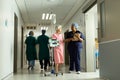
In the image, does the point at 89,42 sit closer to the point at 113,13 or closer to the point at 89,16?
the point at 89,16

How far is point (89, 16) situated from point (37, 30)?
384 inches

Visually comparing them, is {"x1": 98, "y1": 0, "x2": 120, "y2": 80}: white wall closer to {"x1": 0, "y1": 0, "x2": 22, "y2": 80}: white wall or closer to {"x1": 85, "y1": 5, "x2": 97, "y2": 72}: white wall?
{"x1": 0, "y1": 0, "x2": 22, "y2": 80}: white wall

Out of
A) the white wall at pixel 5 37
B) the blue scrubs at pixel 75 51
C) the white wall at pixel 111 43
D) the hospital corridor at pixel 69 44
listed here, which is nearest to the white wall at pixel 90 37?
the hospital corridor at pixel 69 44

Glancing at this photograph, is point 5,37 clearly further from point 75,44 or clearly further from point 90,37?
point 90,37

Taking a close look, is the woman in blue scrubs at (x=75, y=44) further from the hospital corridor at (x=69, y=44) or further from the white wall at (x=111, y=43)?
the white wall at (x=111, y=43)

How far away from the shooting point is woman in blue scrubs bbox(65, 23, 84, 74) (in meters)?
7.61

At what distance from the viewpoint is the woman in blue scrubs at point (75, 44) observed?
7613 mm

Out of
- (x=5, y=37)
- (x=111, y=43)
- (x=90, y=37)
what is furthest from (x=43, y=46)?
(x=111, y=43)

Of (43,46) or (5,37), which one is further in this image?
(43,46)

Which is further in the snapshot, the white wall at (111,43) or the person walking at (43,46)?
the person walking at (43,46)

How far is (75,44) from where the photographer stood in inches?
303

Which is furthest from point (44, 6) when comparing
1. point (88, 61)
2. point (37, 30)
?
point (37, 30)

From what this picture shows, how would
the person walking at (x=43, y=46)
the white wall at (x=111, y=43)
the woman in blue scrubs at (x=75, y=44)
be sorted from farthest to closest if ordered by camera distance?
the person walking at (x=43, y=46) < the woman in blue scrubs at (x=75, y=44) < the white wall at (x=111, y=43)

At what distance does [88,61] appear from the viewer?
28.9ft
